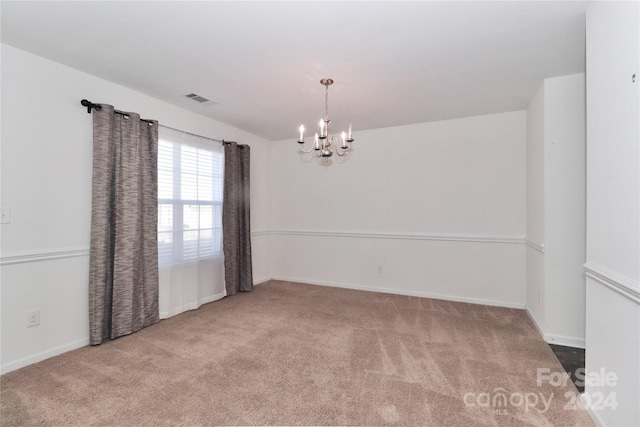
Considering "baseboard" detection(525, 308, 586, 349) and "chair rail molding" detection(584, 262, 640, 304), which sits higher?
"chair rail molding" detection(584, 262, 640, 304)

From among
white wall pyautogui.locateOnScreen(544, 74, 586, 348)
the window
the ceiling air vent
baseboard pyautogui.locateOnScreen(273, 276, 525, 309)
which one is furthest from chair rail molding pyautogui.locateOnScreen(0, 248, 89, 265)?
white wall pyautogui.locateOnScreen(544, 74, 586, 348)

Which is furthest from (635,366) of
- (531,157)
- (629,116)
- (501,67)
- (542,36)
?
(531,157)

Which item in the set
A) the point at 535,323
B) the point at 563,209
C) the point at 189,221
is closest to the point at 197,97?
the point at 189,221

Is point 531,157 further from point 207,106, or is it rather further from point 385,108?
point 207,106

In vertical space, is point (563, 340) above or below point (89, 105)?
below

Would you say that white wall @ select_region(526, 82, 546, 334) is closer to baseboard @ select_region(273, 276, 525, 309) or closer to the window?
baseboard @ select_region(273, 276, 525, 309)

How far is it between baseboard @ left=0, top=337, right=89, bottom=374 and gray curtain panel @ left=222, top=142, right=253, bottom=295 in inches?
67.6

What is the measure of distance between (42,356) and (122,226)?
1164 millimetres

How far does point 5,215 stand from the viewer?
2188 millimetres

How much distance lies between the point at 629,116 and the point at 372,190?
322 centimetres

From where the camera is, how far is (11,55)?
2.21 meters

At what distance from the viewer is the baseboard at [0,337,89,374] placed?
219 cm

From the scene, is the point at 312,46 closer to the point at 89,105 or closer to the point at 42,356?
the point at 89,105

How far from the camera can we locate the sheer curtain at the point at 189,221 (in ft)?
10.9
